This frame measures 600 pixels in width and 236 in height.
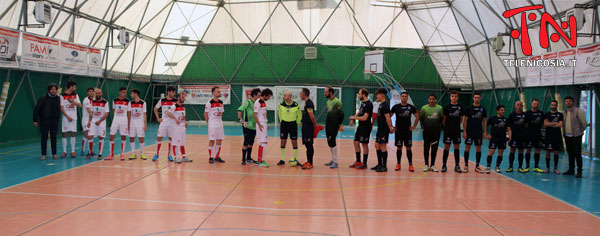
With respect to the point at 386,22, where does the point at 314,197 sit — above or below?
below

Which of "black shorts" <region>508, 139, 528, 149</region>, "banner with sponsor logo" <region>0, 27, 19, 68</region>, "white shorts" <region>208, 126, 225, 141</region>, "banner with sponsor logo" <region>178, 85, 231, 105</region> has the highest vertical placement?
"banner with sponsor logo" <region>0, 27, 19, 68</region>

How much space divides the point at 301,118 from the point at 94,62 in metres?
11.3

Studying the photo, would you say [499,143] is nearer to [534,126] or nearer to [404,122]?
[534,126]

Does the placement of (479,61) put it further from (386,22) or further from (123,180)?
(123,180)

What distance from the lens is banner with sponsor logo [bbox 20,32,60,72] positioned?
1276 centimetres

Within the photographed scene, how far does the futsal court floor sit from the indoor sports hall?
0.14 feet

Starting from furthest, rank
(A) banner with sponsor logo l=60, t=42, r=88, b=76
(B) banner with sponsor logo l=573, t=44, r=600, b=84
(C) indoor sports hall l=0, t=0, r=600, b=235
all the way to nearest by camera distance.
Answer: (A) banner with sponsor logo l=60, t=42, r=88, b=76
(B) banner with sponsor logo l=573, t=44, r=600, b=84
(C) indoor sports hall l=0, t=0, r=600, b=235

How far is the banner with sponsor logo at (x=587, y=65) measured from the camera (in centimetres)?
1195

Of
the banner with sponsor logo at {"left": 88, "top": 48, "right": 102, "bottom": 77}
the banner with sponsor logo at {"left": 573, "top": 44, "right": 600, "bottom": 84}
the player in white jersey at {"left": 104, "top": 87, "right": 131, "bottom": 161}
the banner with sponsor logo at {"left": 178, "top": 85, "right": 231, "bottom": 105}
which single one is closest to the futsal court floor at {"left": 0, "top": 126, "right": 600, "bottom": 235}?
the player in white jersey at {"left": 104, "top": 87, "right": 131, "bottom": 161}

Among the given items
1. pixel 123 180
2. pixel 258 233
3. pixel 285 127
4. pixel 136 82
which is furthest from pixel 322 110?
pixel 258 233

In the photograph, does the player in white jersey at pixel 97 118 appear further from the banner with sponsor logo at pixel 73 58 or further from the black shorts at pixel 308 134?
the black shorts at pixel 308 134

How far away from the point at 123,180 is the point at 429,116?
6827 mm

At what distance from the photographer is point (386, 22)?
24344mm

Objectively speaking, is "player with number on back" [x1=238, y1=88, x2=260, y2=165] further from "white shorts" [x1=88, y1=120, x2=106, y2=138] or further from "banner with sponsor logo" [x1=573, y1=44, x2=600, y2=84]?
"banner with sponsor logo" [x1=573, y1=44, x2=600, y2=84]
